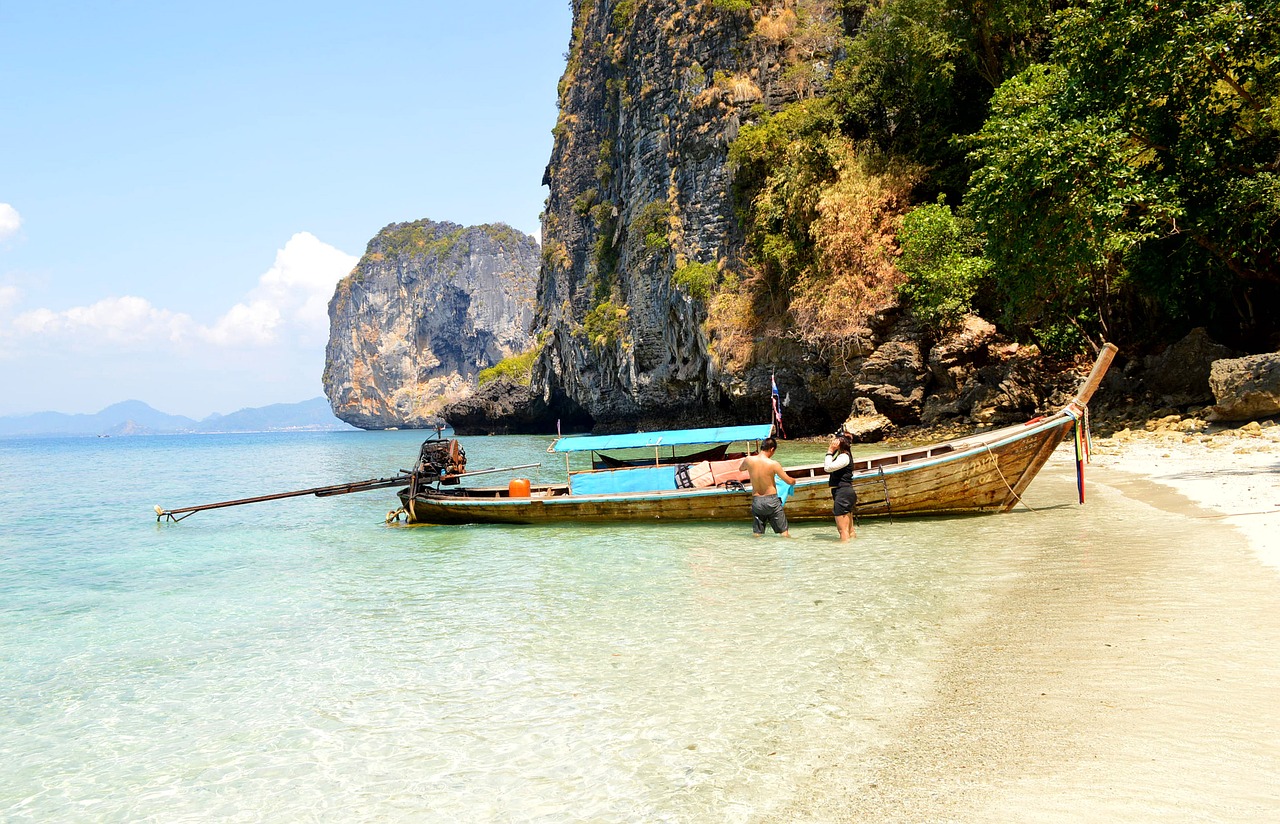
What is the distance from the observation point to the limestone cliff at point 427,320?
465 feet

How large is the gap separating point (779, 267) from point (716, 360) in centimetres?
→ 578

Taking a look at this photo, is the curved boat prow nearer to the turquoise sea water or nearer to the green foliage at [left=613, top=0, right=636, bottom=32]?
the turquoise sea water

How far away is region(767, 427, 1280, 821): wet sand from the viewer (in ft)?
12.0

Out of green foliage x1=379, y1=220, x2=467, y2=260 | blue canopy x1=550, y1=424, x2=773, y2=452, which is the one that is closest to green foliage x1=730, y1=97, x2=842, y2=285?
blue canopy x1=550, y1=424, x2=773, y2=452

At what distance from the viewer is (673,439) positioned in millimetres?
14359

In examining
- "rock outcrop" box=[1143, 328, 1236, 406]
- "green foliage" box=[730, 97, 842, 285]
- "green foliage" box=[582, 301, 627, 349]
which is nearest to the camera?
"rock outcrop" box=[1143, 328, 1236, 406]

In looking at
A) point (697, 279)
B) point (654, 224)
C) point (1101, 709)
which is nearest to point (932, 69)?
point (697, 279)

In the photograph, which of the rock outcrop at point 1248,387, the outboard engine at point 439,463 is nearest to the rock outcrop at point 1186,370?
the rock outcrop at point 1248,387

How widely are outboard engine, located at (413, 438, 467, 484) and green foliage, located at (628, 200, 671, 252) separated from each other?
24.7 m

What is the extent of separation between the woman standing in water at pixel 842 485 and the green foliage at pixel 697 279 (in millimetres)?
25305

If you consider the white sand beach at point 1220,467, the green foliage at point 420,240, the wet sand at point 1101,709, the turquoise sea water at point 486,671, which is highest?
the green foliage at point 420,240

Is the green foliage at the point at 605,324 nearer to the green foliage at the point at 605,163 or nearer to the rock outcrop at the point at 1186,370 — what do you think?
the green foliage at the point at 605,163

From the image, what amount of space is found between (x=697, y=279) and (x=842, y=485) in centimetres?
2643

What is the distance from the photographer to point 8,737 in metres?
6.05
